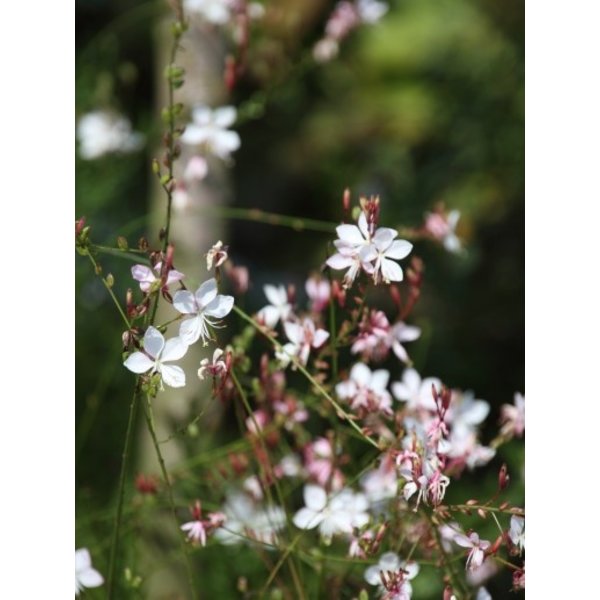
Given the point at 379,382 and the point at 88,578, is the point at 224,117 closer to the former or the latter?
the point at 379,382

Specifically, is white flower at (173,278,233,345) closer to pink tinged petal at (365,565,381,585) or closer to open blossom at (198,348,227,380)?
open blossom at (198,348,227,380)

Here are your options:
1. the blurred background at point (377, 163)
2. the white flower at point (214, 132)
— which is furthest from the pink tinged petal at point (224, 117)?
the blurred background at point (377, 163)

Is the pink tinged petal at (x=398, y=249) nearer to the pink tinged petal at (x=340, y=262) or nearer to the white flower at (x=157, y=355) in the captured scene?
the pink tinged petal at (x=340, y=262)

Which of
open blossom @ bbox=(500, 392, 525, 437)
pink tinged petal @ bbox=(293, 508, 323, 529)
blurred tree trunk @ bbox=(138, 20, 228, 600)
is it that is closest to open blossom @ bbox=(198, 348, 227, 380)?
pink tinged petal @ bbox=(293, 508, 323, 529)

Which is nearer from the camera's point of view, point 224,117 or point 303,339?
point 303,339

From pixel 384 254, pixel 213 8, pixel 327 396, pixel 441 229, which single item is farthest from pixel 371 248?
pixel 213 8
